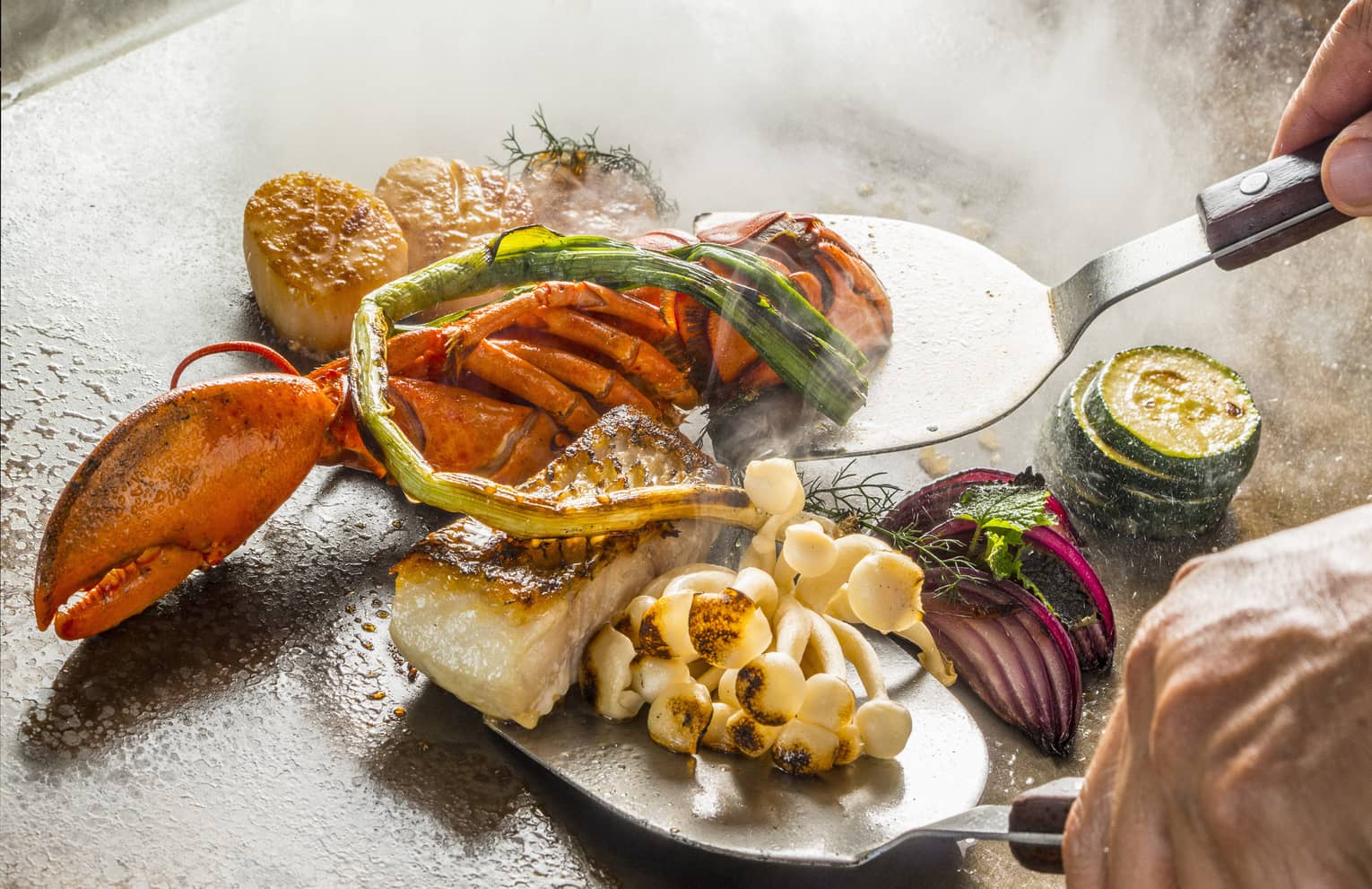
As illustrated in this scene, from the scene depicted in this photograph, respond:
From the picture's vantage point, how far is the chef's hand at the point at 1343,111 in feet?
7.84

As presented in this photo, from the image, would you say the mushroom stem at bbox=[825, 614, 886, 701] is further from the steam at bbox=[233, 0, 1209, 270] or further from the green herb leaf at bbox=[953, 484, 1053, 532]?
the steam at bbox=[233, 0, 1209, 270]

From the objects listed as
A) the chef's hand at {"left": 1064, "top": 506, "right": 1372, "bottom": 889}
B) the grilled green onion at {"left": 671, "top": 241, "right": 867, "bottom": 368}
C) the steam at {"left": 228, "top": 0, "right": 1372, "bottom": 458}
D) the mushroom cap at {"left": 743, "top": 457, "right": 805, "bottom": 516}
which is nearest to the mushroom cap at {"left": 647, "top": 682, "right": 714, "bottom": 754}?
the mushroom cap at {"left": 743, "top": 457, "right": 805, "bottom": 516}

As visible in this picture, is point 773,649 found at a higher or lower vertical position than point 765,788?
higher

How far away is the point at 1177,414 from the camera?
9.53 feet

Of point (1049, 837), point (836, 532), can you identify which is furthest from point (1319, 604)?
point (836, 532)

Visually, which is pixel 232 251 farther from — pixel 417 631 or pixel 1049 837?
pixel 1049 837

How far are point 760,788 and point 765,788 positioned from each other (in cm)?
1

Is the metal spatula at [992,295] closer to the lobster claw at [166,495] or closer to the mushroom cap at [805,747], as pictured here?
the mushroom cap at [805,747]

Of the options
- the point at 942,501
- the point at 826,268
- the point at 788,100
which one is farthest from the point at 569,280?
the point at 788,100

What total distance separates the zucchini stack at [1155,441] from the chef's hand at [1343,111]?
625 mm

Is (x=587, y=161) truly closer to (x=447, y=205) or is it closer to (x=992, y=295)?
(x=447, y=205)

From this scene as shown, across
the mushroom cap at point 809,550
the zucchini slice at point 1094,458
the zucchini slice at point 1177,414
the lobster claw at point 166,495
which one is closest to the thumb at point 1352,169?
the zucchini slice at point 1177,414

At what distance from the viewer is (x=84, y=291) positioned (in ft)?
10.6

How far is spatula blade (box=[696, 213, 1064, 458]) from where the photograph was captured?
9.35 ft
